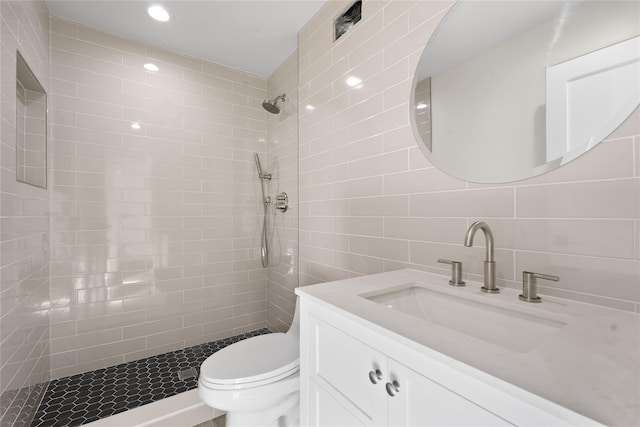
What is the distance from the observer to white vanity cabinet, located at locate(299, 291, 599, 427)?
1.37 feet

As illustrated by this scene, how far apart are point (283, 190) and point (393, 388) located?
6.07 feet

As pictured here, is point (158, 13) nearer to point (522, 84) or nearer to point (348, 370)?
point (522, 84)

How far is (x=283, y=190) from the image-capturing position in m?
2.31

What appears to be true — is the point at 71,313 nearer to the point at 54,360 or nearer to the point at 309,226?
the point at 54,360

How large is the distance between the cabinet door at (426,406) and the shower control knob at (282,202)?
1.73 m

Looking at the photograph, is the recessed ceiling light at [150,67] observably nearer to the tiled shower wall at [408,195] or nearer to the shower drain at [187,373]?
the tiled shower wall at [408,195]

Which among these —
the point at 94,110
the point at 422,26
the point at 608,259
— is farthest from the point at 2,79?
the point at 608,259

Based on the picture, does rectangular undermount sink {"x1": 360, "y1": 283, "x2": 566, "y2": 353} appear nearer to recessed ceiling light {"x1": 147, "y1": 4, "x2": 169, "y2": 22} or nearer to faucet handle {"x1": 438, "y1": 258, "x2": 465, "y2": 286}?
faucet handle {"x1": 438, "y1": 258, "x2": 465, "y2": 286}

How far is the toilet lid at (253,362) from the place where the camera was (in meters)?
Answer: 1.19

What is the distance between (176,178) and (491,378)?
2311 mm

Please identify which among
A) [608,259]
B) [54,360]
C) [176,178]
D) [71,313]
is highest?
[176,178]

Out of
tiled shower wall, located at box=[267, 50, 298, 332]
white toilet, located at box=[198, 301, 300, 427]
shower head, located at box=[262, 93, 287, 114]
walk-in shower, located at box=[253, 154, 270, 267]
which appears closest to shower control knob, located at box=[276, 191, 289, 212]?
tiled shower wall, located at box=[267, 50, 298, 332]

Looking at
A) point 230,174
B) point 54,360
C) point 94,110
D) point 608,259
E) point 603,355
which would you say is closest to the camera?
point 603,355

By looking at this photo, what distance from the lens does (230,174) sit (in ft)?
8.01
